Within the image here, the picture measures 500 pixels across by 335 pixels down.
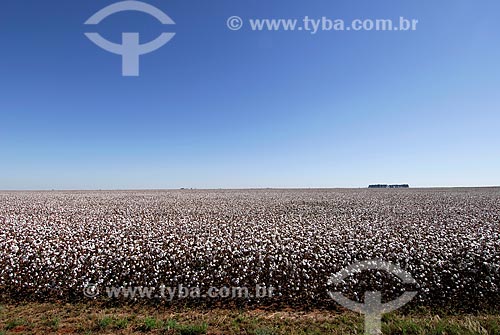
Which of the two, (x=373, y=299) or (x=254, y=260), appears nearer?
(x=373, y=299)

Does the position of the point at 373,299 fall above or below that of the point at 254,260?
below

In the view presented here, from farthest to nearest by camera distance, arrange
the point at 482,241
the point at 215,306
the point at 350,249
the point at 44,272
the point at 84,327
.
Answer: the point at 482,241 → the point at 350,249 → the point at 44,272 → the point at 215,306 → the point at 84,327

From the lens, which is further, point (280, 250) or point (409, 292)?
point (280, 250)

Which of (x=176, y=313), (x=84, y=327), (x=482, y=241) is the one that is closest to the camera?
(x=84, y=327)

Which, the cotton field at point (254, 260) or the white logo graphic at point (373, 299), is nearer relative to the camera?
the white logo graphic at point (373, 299)

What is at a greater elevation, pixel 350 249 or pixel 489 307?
pixel 350 249

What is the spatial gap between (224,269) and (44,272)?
6307 mm

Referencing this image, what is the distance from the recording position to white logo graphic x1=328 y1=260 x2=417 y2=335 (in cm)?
615

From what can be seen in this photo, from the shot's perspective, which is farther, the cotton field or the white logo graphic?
the cotton field

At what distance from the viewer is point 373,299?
7500 mm

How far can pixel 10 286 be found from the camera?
807cm

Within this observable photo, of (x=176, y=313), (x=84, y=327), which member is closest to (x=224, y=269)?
(x=176, y=313)

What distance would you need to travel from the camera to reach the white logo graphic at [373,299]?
20.2ft

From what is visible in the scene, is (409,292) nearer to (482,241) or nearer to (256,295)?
(256,295)
